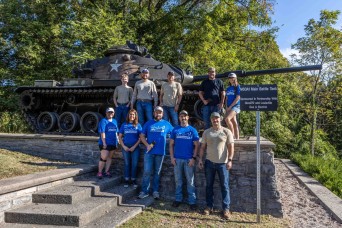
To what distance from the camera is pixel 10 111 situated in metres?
17.0

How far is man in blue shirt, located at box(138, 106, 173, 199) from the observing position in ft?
20.8

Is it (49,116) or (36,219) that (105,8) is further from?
(36,219)

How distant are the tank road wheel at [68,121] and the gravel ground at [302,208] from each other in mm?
6312

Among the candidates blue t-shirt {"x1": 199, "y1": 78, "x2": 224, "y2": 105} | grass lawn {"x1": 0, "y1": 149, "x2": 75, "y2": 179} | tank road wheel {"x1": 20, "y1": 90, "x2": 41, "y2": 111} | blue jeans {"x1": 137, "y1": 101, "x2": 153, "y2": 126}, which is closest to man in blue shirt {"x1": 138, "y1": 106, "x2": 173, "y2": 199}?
blue jeans {"x1": 137, "y1": 101, "x2": 153, "y2": 126}

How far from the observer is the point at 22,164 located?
6.75 meters

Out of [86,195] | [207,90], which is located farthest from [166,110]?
[86,195]

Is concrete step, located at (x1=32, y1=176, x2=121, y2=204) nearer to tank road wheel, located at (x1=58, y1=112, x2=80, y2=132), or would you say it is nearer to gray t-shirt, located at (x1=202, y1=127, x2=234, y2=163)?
gray t-shirt, located at (x1=202, y1=127, x2=234, y2=163)

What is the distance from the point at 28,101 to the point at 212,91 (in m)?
6.82

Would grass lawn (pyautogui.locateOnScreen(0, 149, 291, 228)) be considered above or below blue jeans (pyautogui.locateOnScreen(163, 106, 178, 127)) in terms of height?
below

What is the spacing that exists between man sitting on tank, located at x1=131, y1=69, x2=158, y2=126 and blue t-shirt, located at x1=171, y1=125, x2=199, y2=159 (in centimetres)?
144

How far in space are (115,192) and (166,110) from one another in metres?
2.18

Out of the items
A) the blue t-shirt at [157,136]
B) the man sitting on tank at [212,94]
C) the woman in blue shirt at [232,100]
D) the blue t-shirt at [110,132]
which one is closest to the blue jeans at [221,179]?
the blue t-shirt at [157,136]

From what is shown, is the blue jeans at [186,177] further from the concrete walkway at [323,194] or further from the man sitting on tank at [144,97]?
the concrete walkway at [323,194]

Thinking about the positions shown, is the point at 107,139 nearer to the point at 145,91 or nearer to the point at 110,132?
the point at 110,132
